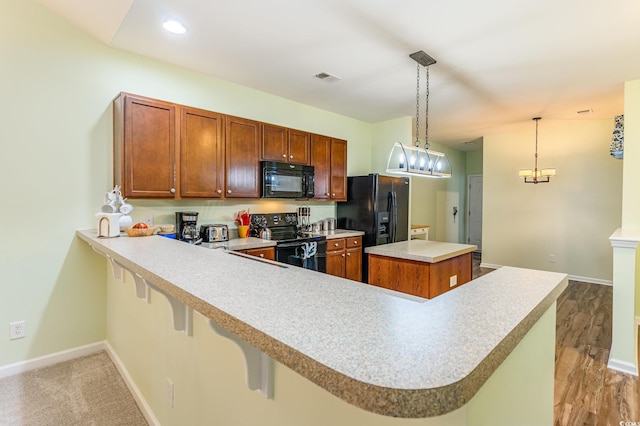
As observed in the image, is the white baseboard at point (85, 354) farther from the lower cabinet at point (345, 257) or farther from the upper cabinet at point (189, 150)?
the lower cabinet at point (345, 257)

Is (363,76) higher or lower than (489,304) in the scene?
higher

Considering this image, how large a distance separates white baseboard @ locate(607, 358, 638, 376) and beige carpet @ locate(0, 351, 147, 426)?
3561 mm

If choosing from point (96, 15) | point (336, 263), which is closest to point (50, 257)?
point (96, 15)

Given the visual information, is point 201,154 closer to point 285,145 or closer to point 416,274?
point 285,145

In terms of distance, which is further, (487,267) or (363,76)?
(487,267)

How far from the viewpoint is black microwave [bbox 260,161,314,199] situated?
3639 millimetres

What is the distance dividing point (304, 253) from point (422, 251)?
133 cm

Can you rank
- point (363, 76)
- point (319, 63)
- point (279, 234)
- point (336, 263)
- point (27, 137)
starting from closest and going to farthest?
point (27, 137)
point (319, 63)
point (363, 76)
point (279, 234)
point (336, 263)

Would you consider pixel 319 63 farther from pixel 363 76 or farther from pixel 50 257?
pixel 50 257

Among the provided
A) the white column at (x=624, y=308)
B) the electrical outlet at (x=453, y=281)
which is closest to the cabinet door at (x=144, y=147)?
the electrical outlet at (x=453, y=281)

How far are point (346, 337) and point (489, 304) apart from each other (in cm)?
46

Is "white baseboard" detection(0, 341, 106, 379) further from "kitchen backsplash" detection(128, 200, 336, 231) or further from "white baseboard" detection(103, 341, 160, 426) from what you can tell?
"kitchen backsplash" detection(128, 200, 336, 231)

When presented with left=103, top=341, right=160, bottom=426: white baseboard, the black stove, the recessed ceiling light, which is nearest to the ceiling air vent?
the recessed ceiling light

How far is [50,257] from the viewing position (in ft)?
8.75
